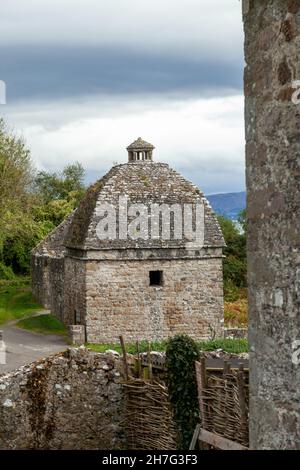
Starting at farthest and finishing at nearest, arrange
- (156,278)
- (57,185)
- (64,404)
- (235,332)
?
1. (57,185)
2. (235,332)
3. (156,278)
4. (64,404)

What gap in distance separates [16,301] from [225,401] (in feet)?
108

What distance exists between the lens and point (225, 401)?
10.9m

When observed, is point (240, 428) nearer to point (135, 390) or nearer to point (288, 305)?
point (135, 390)

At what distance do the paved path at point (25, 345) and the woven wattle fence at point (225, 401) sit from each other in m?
13.5

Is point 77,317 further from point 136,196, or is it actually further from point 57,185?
point 57,185

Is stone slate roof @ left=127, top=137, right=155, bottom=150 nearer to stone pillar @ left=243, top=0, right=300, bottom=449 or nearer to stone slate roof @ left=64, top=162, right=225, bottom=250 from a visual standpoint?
stone slate roof @ left=64, top=162, right=225, bottom=250

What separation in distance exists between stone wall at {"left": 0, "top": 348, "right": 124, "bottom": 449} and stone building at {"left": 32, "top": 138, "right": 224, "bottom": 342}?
17871 millimetres

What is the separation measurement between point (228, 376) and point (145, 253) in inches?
807

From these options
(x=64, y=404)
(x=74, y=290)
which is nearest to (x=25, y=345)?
(x=74, y=290)

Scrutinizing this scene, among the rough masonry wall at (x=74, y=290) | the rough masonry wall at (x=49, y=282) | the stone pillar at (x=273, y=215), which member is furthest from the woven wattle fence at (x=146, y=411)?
the rough masonry wall at (x=49, y=282)

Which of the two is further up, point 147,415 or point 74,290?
point 74,290

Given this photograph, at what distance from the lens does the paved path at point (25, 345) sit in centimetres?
2643

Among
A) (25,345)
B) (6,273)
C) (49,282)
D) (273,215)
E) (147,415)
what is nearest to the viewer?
(273,215)

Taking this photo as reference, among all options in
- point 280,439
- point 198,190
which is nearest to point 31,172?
point 198,190
